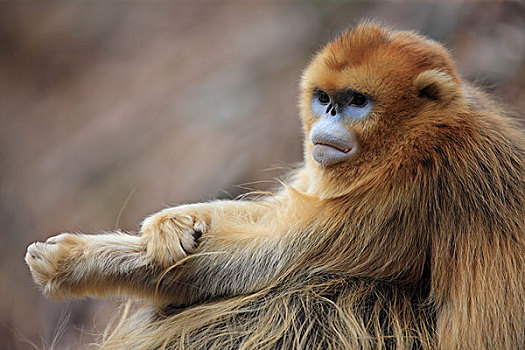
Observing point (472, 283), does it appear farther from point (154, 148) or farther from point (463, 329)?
point (154, 148)

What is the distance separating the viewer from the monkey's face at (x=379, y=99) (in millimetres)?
2656

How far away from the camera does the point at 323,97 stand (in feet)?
9.94

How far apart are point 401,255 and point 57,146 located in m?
5.90

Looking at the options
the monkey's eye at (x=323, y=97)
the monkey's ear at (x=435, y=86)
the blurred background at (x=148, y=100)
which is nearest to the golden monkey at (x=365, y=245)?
the monkey's ear at (x=435, y=86)

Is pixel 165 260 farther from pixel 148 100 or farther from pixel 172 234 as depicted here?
pixel 148 100

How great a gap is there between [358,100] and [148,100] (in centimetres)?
489

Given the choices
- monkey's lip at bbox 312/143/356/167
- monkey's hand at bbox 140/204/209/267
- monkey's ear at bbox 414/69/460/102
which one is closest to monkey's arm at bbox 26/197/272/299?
monkey's hand at bbox 140/204/209/267

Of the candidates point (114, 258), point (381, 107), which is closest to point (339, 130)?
point (381, 107)

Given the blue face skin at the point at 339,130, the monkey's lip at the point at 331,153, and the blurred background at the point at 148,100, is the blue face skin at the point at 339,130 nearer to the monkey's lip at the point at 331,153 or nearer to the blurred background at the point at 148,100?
the monkey's lip at the point at 331,153

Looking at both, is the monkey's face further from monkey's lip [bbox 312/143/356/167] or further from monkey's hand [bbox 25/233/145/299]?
monkey's hand [bbox 25/233/145/299]

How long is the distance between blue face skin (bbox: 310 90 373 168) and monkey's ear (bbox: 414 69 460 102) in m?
0.24

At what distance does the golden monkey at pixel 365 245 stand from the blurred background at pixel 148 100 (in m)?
1.76

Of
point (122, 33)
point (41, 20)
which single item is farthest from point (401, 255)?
point (41, 20)

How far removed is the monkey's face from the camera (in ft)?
8.71
